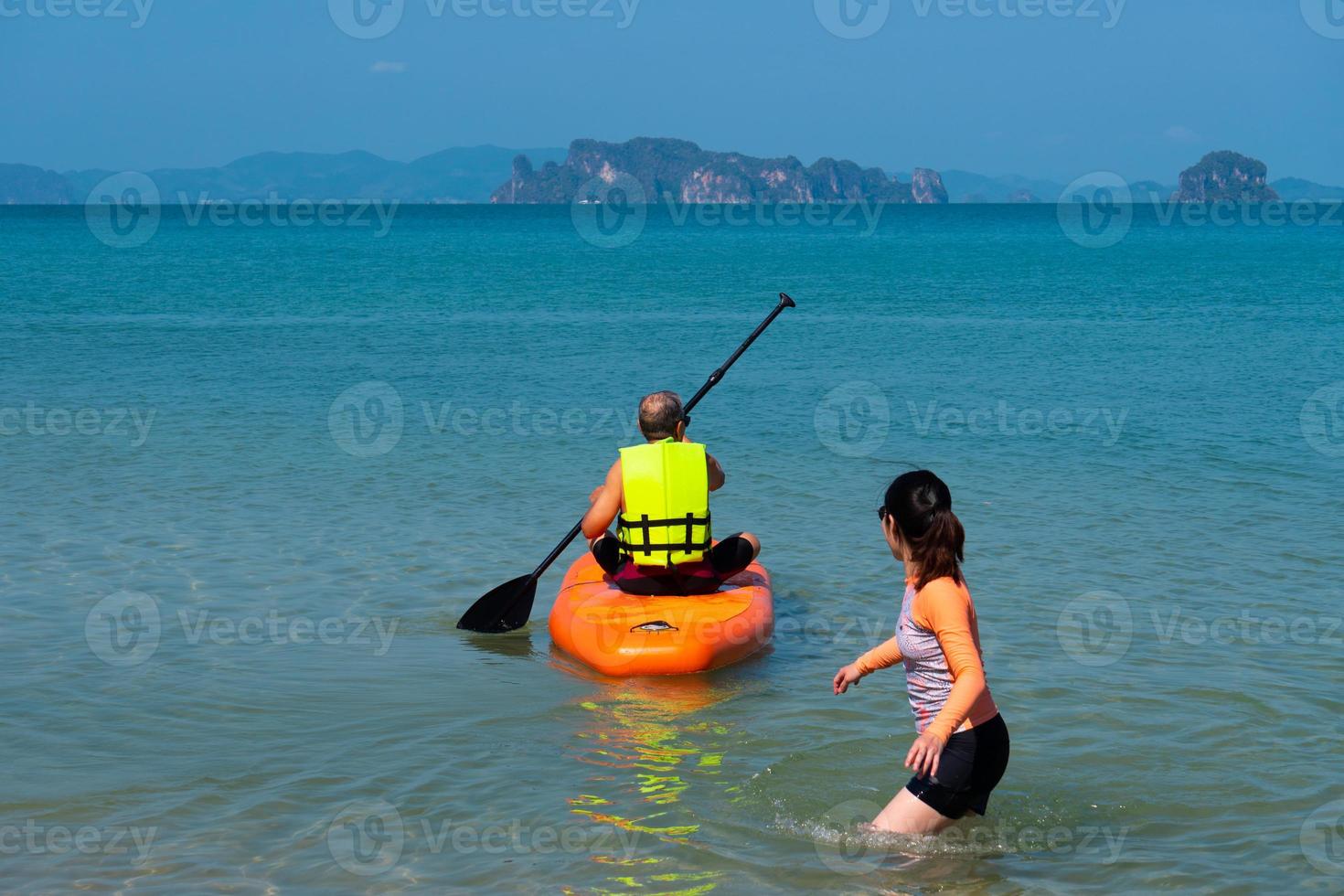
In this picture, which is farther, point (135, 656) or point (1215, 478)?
point (1215, 478)

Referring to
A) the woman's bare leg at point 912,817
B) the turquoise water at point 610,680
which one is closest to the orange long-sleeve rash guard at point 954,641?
the woman's bare leg at point 912,817

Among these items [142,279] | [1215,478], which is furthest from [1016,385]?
[142,279]

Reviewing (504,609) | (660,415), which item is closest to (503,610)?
(504,609)

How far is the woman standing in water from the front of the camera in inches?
164

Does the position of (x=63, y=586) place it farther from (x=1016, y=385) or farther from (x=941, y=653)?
(x=1016, y=385)

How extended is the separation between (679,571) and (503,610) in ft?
4.57

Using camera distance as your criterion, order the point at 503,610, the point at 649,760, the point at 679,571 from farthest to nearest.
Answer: the point at 503,610 < the point at 679,571 < the point at 649,760

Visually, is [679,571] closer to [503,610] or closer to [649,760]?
[503,610]

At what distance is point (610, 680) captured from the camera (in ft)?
23.9

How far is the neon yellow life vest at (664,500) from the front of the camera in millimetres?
7242

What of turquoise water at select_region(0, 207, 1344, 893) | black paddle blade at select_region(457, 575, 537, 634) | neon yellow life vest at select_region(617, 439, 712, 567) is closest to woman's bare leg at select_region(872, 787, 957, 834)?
turquoise water at select_region(0, 207, 1344, 893)

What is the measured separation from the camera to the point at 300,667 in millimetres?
7496

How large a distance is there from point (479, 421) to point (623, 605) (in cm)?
883

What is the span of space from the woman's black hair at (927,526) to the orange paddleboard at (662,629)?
10.3 ft
